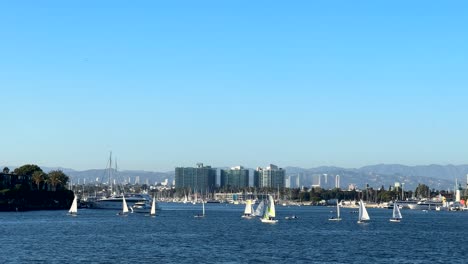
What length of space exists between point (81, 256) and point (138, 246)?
1415 cm

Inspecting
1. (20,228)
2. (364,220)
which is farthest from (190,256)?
(364,220)

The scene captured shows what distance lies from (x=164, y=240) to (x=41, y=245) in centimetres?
1718

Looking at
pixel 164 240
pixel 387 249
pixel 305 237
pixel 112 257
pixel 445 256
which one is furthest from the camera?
pixel 305 237

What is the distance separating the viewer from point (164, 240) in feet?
343

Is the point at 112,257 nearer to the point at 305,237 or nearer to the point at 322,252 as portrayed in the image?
the point at 322,252

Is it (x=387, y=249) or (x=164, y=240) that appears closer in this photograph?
(x=387, y=249)

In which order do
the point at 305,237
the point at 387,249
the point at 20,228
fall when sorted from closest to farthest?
the point at 387,249, the point at 305,237, the point at 20,228

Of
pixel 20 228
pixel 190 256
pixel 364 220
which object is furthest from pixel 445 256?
pixel 364 220

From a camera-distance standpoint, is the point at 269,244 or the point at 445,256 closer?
the point at 445,256

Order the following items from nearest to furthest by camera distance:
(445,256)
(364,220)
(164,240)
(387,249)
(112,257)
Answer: (112,257), (445,256), (387,249), (164,240), (364,220)

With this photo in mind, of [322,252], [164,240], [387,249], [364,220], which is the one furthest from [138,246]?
[364,220]

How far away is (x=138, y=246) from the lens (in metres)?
94.3

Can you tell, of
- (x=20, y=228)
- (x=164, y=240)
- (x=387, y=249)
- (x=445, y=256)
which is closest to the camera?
(x=445, y=256)

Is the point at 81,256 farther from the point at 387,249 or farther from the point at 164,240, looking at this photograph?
the point at 387,249
